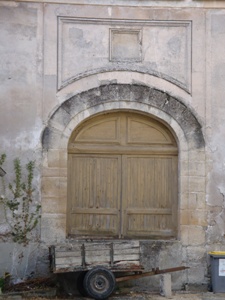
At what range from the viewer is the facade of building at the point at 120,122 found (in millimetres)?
12266

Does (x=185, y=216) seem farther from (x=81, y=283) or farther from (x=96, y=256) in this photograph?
(x=81, y=283)

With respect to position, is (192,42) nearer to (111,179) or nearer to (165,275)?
(111,179)

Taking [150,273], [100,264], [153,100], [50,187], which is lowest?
[150,273]

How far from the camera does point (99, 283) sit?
11.4 m

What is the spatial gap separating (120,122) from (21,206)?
2309mm

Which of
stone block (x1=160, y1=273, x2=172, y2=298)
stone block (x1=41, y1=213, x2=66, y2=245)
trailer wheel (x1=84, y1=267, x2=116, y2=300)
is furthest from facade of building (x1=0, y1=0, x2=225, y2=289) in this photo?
trailer wheel (x1=84, y1=267, x2=116, y2=300)

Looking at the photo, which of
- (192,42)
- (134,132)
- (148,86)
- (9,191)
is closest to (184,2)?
(192,42)

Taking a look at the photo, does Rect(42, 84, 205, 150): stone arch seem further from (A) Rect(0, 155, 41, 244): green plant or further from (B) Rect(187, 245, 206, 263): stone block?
(B) Rect(187, 245, 206, 263): stone block

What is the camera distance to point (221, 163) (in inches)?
492

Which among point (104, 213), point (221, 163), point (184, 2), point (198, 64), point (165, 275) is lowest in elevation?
point (165, 275)

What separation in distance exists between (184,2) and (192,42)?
28.3 inches

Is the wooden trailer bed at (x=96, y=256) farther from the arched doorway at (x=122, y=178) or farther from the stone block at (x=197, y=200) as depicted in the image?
the stone block at (x=197, y=200)

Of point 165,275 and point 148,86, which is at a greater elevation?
point 148,86

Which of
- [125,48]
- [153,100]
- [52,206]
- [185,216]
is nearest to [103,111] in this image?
[153,100]
